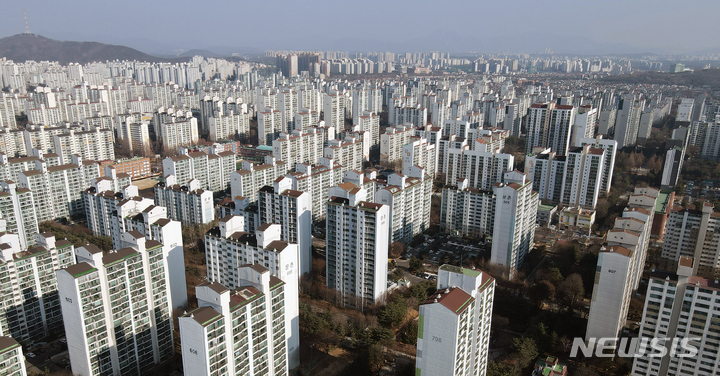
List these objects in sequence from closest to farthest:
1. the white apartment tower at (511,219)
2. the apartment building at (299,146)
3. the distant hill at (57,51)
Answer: the white apartment tower at (511,219)
the apartment building at (299,146)
the distant hill at (57,51)

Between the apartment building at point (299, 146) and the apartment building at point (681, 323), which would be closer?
the apartment building at point (681, 323)

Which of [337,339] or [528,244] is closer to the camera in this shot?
[337,339]

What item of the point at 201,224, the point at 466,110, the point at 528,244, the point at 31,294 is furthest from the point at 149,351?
the point at 466,110

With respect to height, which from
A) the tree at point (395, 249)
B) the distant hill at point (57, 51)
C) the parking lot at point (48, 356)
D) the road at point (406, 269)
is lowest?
the parking lot at point (48, 356)

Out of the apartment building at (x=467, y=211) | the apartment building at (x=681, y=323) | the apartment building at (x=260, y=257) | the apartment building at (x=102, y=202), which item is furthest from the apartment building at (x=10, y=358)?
the apartment building at (x=467, y=211)

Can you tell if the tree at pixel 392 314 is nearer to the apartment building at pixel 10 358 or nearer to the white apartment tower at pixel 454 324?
the white apartment tower at pixel 454 324

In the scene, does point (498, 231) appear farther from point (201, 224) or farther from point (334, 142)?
point (334, 142)

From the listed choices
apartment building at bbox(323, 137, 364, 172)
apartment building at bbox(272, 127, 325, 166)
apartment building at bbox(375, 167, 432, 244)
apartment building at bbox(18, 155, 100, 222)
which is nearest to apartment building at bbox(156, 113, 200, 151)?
apartment building at bbox(272, 127, 325, 166)
